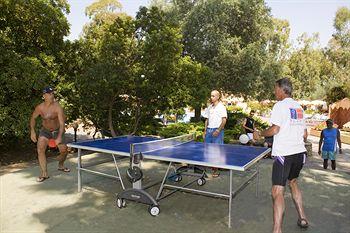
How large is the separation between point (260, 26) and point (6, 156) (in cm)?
1641

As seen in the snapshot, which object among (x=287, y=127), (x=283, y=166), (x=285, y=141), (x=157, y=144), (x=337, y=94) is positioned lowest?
(x=283, y=166)

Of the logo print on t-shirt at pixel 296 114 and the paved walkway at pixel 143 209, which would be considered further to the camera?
the paved walkway at pixel 143 209

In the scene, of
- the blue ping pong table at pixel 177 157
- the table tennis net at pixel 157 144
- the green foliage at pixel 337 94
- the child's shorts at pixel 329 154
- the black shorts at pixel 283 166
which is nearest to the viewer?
the black shorts at pixel 283 166

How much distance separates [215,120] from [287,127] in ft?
9.99

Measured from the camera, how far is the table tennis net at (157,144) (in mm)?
4963

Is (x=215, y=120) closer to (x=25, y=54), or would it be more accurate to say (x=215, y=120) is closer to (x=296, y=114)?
(x=296, y=114)

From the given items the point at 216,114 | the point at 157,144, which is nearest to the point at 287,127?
the point at 157,144

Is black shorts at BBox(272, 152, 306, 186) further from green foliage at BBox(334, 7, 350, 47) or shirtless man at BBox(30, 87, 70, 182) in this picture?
green foliage at BBox(334, 7, 350, 47)

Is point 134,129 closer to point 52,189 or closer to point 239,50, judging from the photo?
point 52,189

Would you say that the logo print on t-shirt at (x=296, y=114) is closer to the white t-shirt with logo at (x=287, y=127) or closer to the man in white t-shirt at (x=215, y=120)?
the white t-shirt with logo at (x=287, y=127)

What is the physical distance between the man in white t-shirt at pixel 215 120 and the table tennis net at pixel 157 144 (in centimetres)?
54

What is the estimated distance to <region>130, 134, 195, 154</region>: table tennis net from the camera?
4.96 m

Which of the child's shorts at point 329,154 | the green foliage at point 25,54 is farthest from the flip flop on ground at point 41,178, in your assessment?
the child's shorts at point 329,154

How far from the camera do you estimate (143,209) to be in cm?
511
